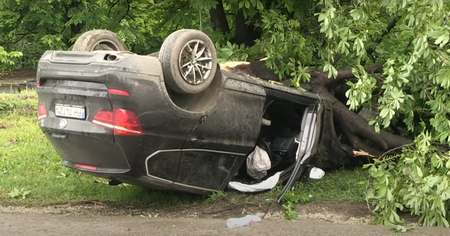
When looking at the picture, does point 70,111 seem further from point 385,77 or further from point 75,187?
point 385,77

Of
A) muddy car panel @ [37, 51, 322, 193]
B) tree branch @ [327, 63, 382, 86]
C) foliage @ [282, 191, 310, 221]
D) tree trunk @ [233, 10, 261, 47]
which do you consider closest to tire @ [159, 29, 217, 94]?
muddy car panel @ [37, 51, 322, 193]

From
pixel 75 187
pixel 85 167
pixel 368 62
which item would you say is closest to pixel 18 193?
pixel 75 187

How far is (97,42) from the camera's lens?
5.36m

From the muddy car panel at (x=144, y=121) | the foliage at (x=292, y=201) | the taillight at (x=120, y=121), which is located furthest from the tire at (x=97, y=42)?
the foliage at (x=292, y=201)

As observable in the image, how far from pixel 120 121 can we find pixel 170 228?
1.02 m

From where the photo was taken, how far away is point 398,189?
16.5 ft

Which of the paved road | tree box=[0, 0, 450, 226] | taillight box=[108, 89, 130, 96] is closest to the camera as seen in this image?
the paved road

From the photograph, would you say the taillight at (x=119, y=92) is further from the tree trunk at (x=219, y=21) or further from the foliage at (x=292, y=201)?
the tree trunk at (x=219, y=21)

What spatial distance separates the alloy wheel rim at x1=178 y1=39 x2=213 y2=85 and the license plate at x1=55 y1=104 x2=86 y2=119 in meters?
0.96

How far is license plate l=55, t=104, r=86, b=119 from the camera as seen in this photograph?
15.0 ft

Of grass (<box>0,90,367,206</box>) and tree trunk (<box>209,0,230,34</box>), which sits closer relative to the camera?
grass (<box>0,90,367,206</box>)

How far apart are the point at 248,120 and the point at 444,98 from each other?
79.2 inches

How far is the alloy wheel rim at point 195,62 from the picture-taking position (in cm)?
468

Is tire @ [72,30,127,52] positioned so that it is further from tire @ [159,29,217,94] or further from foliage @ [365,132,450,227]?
foliage @ [365,132,450,227]
